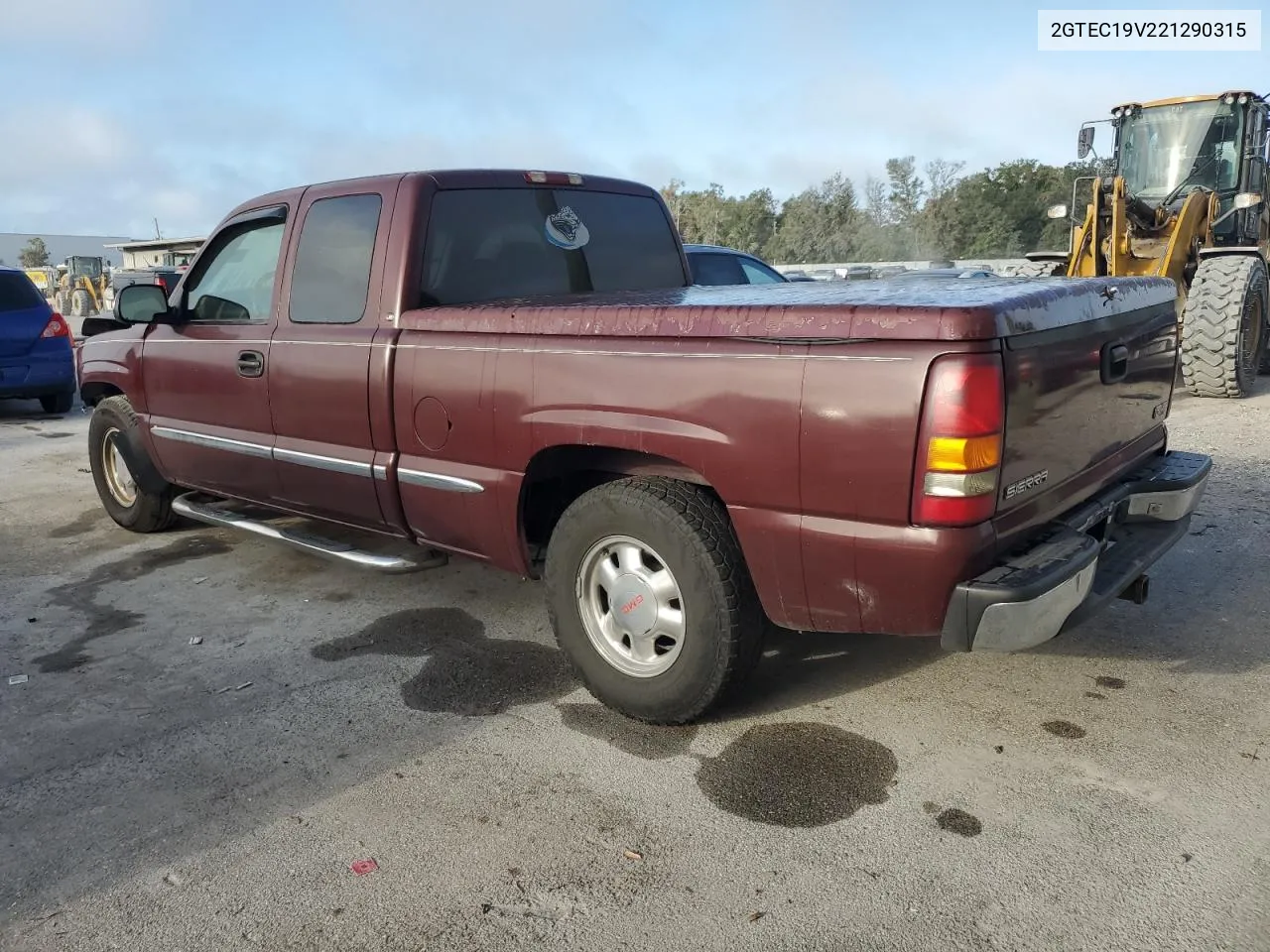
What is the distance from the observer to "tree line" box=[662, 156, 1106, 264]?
1869 inches

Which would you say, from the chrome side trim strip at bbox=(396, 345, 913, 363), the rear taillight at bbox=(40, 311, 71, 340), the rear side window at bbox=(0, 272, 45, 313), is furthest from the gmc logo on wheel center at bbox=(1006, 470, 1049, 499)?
the rear side window at bbox=(0, 272, 45, 313)

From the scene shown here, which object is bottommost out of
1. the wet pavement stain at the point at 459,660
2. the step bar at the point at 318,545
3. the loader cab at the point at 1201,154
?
the wet pavement stain at the point at 459,660

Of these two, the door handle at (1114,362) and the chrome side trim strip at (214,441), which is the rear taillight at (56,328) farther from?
the door handle at (1114,362)

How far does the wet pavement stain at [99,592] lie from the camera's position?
13.6ft

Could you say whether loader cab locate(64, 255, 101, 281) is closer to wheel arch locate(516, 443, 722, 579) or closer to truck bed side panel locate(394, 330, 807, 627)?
truck bed side panel locate(394, 330, 807, 627)

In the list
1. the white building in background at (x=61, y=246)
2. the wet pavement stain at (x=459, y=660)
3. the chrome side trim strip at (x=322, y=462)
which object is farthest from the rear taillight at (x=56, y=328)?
the white building in background at (x=61, y=246)

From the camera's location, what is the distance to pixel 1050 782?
2963mm

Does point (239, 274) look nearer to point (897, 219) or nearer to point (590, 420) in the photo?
point (590, 420)

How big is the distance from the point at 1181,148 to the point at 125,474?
11.6m

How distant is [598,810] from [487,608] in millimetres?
1825

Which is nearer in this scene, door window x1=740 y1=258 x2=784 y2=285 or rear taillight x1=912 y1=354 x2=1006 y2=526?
rear taillight x1=912 y1=354 x2=1006 y2=526

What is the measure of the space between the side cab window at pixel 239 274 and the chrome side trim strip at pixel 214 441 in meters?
0.58

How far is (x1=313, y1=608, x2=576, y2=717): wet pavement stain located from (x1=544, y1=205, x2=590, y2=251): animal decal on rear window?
5.81 ft

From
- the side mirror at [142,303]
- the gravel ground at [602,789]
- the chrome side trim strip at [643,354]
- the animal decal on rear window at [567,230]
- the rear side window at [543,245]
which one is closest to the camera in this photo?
the gravel ground at [602,789]
